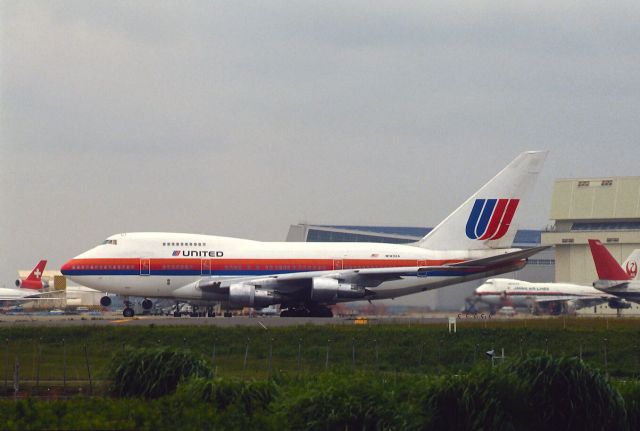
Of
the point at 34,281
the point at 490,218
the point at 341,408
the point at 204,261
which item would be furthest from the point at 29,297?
the point at 341,408

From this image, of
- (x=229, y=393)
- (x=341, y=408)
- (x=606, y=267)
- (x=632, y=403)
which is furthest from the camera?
(x=606, y=267)

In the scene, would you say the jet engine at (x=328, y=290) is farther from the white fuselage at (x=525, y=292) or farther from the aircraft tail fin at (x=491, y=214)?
the white fuselage at (x=525, y=292)

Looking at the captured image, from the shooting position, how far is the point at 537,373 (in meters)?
24.3

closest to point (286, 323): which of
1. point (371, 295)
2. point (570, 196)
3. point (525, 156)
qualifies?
point (371, 295)

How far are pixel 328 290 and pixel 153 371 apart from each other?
35.3 m

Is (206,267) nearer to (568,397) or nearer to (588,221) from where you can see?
(568,397)

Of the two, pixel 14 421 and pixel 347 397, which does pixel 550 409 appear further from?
pixel 14 421

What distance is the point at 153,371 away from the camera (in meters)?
25.0

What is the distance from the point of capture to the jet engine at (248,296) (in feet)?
198

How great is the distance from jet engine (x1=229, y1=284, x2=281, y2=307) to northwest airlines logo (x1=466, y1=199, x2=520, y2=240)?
1278cm

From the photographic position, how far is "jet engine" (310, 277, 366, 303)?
60125mm

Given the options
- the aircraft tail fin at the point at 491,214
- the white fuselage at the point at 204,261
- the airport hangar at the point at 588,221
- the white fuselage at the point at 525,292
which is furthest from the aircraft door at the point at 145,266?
the airport hangar at the point at 588,221

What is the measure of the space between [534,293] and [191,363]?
224 ft

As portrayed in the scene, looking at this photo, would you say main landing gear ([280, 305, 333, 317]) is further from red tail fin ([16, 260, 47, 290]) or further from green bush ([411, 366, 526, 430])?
red tail fin ([16, 260, 47, 290])
